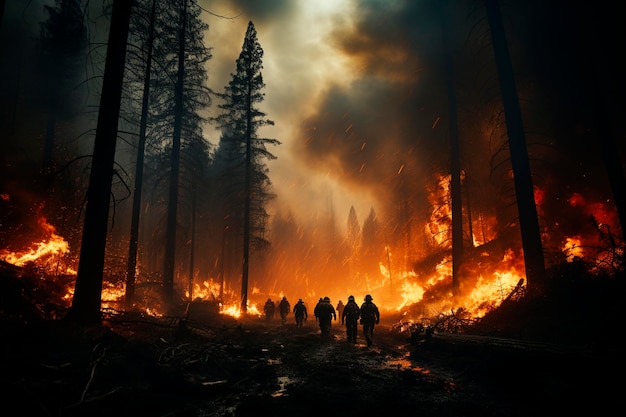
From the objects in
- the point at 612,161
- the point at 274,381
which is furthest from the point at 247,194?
the point at 612,161

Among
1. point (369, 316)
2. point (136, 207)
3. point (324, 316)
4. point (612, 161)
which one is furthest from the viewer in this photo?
point (136, 207)

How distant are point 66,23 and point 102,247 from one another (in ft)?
81.2

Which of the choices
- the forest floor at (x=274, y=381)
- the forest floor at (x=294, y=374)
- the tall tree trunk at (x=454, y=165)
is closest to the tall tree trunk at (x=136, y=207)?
the forest floor at (x=294, y=374)

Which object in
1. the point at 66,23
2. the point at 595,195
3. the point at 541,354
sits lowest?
the point at 541,354

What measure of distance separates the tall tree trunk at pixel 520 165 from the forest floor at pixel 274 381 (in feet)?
16.2

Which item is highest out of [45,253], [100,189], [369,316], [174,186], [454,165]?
[454,165]

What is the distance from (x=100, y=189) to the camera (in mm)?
7203

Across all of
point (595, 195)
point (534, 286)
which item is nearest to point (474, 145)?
point (595, 195)

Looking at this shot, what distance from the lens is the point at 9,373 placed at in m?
3.47

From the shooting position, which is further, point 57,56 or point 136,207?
point 57,56

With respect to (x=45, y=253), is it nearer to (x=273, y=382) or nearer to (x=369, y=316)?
(x=273, y=382)

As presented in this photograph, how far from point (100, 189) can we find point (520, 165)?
1361 cm

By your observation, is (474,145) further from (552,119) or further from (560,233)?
(560,233)

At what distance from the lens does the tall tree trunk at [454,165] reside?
1561 cm
